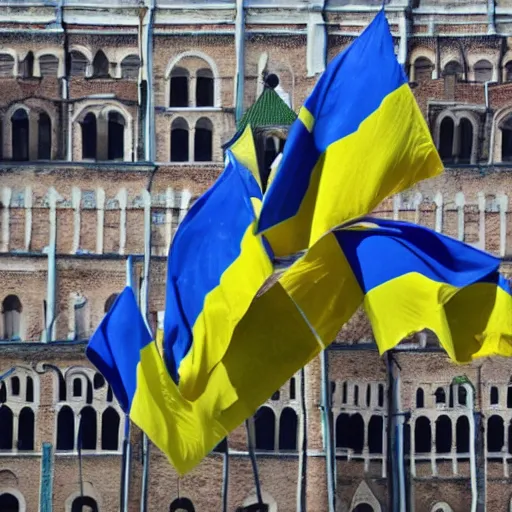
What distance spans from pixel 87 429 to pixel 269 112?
77.3 inches

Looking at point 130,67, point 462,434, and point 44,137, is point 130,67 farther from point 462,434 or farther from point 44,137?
point 462,434

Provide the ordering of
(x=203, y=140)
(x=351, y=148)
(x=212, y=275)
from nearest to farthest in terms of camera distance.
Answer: (x=351, y=148), (x=212, y=275), (x=203, y=140)

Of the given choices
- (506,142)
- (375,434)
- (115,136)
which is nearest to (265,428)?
(375,434)

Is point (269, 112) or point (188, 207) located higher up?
point (269, 112)

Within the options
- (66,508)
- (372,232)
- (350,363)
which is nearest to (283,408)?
(350,363)

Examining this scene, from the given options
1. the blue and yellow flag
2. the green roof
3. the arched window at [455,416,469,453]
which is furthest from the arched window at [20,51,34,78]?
the arched window at [455,416,469,453]

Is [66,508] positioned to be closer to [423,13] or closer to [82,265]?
[82,265]

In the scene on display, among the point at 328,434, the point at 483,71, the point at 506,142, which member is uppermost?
the point at 483,71

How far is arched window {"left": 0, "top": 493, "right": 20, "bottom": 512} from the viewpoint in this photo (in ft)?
39.1

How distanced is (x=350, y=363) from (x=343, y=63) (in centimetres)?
292

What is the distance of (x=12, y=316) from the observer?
12.0 m

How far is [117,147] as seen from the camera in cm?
1221

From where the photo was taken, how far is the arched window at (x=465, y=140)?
12180 millimetres

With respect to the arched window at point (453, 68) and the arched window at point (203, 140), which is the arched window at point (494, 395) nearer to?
the arched window at point (453, 68)
